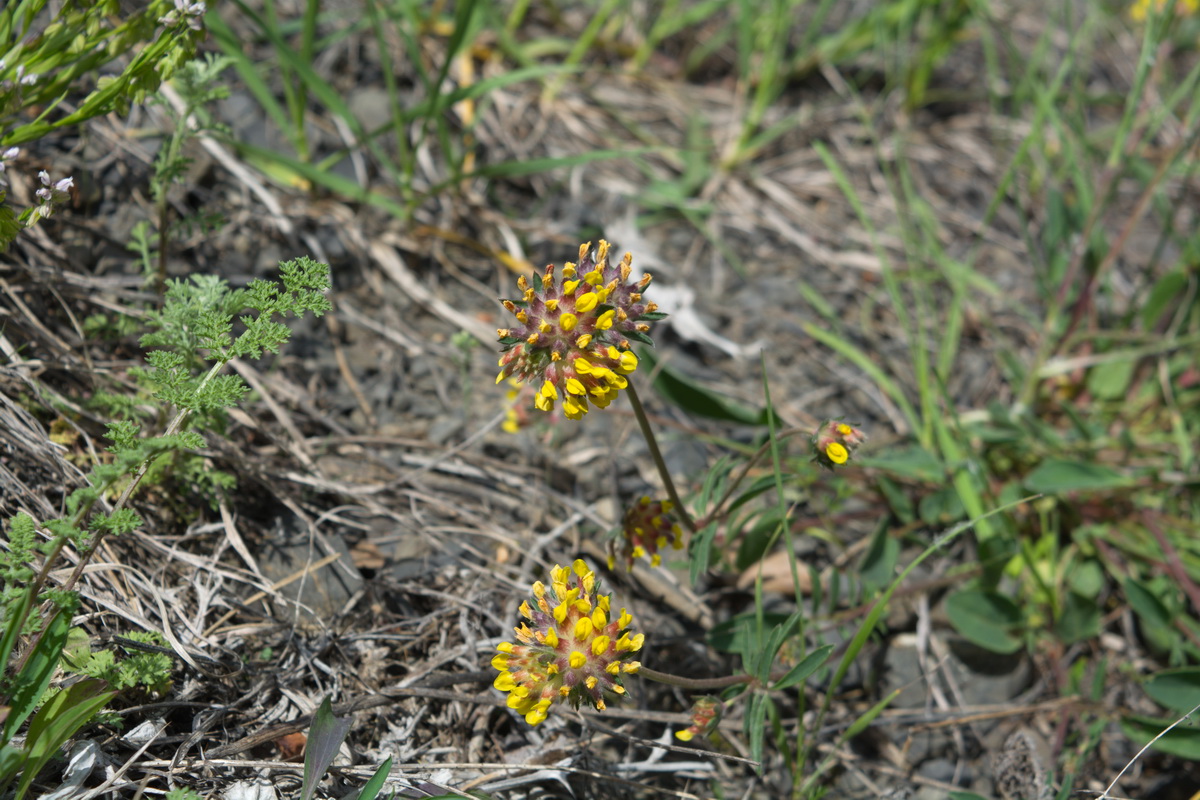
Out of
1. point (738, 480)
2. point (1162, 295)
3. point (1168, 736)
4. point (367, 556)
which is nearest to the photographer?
point (738, 480)

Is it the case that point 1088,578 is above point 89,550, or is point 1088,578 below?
below

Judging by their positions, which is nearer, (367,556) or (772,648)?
(772,648)

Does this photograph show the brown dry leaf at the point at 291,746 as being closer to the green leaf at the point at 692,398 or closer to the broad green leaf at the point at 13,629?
the broad green leaf at the point at 13,629

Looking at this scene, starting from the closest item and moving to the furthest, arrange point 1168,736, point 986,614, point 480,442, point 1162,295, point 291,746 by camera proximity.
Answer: point 291,746
point 1168,736
point 986,614
point 480,442
point 1162,295

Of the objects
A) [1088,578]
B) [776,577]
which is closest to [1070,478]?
[1088,578]

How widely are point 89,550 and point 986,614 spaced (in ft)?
9.14

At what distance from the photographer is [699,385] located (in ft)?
11.0

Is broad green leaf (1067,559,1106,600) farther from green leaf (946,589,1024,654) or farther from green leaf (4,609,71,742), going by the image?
green leaf (4,609,71,742)

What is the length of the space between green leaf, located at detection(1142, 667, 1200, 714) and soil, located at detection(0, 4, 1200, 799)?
0.87ft

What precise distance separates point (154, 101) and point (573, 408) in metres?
1.64

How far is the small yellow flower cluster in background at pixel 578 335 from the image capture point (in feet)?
6.23

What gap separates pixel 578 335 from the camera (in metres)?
1.94

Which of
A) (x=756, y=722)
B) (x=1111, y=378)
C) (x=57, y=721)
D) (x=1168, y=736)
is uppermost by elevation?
(x=57, y=721)

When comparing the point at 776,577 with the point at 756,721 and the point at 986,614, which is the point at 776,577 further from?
the point at 756,721
